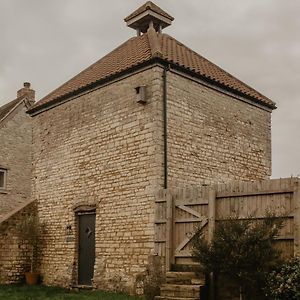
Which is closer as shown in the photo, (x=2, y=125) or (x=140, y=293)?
(x=140, y=293)

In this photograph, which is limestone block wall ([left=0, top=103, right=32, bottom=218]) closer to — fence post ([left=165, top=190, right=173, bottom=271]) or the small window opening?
the small window opening

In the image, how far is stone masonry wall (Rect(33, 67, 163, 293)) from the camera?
1374cm

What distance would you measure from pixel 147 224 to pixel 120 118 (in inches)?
132

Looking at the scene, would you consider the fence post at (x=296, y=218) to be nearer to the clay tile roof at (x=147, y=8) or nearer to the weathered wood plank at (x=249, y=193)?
the weathered wood plank at (x=249, y=193)

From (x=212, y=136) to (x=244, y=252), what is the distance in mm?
6079

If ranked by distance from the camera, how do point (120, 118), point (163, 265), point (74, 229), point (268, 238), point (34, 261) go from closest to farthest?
point (268, 238) < point (163, 265) < point (120, 118) < point (74, 229) < point (34, 261)

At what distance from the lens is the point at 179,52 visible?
16.7 meters

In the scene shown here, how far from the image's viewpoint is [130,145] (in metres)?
14.4

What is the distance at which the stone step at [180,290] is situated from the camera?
1083 centimetres

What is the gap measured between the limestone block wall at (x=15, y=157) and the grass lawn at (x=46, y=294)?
9145mm

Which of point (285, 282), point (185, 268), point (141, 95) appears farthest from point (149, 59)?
point (285, 282)

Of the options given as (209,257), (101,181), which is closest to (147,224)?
(101,181)

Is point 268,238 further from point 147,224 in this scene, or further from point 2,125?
point 2,125

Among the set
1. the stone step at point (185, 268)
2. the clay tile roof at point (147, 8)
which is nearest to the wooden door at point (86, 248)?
the stone step at point (185, 268)
